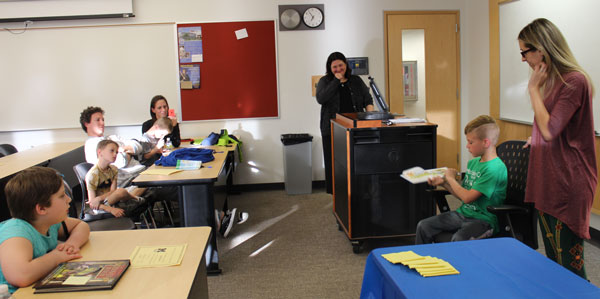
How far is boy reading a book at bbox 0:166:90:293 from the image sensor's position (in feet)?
4.86

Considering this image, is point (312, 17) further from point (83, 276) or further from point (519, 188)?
point (83, 276)

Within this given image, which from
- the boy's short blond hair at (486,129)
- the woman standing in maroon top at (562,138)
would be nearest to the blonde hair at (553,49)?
the woman standing in maroon top at (562,138)

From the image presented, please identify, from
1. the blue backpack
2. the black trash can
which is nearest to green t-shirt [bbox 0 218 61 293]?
the blue backpack

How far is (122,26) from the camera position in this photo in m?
5.33

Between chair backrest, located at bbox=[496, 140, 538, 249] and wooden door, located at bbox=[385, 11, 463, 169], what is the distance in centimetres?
318

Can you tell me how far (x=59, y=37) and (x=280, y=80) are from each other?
2621mm

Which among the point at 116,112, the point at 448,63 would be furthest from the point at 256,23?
the point at 448,63

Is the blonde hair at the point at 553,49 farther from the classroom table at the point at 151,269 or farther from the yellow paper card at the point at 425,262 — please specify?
the classroom table at the point at 151,269

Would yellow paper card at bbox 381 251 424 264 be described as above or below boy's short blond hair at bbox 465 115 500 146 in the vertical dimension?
below

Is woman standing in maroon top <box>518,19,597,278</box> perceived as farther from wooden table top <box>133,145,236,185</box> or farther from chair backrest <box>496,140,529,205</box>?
wooden table top <box>133,145,236,185</box>

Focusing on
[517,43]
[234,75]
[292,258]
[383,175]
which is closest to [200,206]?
[292,258]

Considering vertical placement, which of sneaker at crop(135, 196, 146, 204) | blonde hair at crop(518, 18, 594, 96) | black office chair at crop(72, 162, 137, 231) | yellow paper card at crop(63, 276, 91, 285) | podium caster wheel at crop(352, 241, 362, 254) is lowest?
podium caster wheel at crop(352, 241, 362, 254)

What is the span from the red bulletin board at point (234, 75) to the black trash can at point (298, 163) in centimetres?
48

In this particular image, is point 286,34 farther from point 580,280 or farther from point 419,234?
point 580,280
